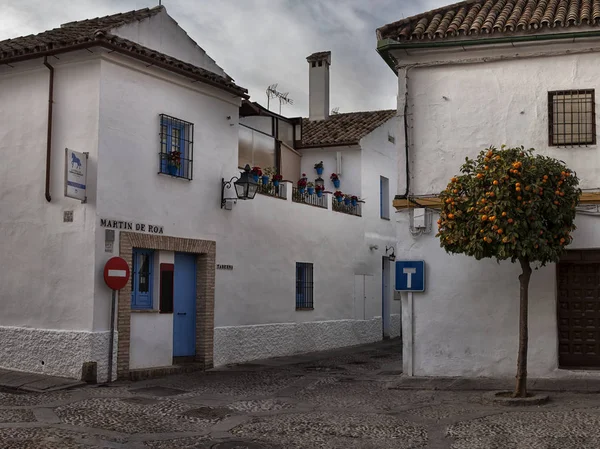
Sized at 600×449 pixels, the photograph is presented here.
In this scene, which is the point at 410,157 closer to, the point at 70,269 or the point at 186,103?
the point at 186,103

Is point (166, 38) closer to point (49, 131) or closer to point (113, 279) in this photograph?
point (49, 131)

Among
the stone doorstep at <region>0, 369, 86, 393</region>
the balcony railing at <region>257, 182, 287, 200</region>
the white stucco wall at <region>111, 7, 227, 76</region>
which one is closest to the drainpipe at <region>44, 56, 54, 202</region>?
the white stucco wall at <region>111, 7, 227, 76</region>

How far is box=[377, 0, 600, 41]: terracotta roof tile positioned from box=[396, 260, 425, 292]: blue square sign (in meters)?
3.81

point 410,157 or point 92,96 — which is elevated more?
point 92,96

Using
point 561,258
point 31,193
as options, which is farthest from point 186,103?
point 561,258

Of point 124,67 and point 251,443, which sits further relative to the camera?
point 124,67

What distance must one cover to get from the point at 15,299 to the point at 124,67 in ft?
14.5

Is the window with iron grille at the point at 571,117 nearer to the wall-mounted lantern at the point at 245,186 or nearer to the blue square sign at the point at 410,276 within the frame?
the blue square sign at the point at 410,276

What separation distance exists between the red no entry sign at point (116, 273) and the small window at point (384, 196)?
11509mm

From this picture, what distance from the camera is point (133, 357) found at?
13602 mm

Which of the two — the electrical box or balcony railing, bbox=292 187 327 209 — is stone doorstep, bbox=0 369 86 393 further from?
balcony railing, bbox=292 187 327 209

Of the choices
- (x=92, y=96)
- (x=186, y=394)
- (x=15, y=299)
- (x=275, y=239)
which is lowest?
(x=186, y=394)

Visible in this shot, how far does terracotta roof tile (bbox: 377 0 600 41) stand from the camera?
12.6 metres

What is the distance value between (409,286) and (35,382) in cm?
620
